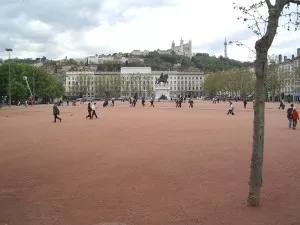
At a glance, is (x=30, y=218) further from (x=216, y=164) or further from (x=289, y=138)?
(x=289, y=138)

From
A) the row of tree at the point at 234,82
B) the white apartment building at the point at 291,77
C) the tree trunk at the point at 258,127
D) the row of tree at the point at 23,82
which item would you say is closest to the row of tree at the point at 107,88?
the row of tree at the point at 234,82

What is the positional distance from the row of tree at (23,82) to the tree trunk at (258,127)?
271 feet

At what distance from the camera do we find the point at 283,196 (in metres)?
9.75

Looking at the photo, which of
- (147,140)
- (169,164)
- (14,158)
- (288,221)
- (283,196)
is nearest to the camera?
(288,221)

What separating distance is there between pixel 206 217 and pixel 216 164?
5494mm

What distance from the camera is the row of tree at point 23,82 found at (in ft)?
313

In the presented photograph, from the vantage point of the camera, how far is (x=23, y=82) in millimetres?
101062

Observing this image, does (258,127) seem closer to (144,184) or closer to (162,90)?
(144,184)

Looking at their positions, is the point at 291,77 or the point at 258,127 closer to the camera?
the point at 258,127

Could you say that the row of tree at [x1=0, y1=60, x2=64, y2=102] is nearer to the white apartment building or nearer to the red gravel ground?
the white apartment building

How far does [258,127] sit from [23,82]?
98.3 metres

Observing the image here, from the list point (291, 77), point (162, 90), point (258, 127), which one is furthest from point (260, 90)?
point (162, 90)

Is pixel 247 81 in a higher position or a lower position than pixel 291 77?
lower

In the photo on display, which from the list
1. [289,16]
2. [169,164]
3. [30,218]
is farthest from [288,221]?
[169,164]
